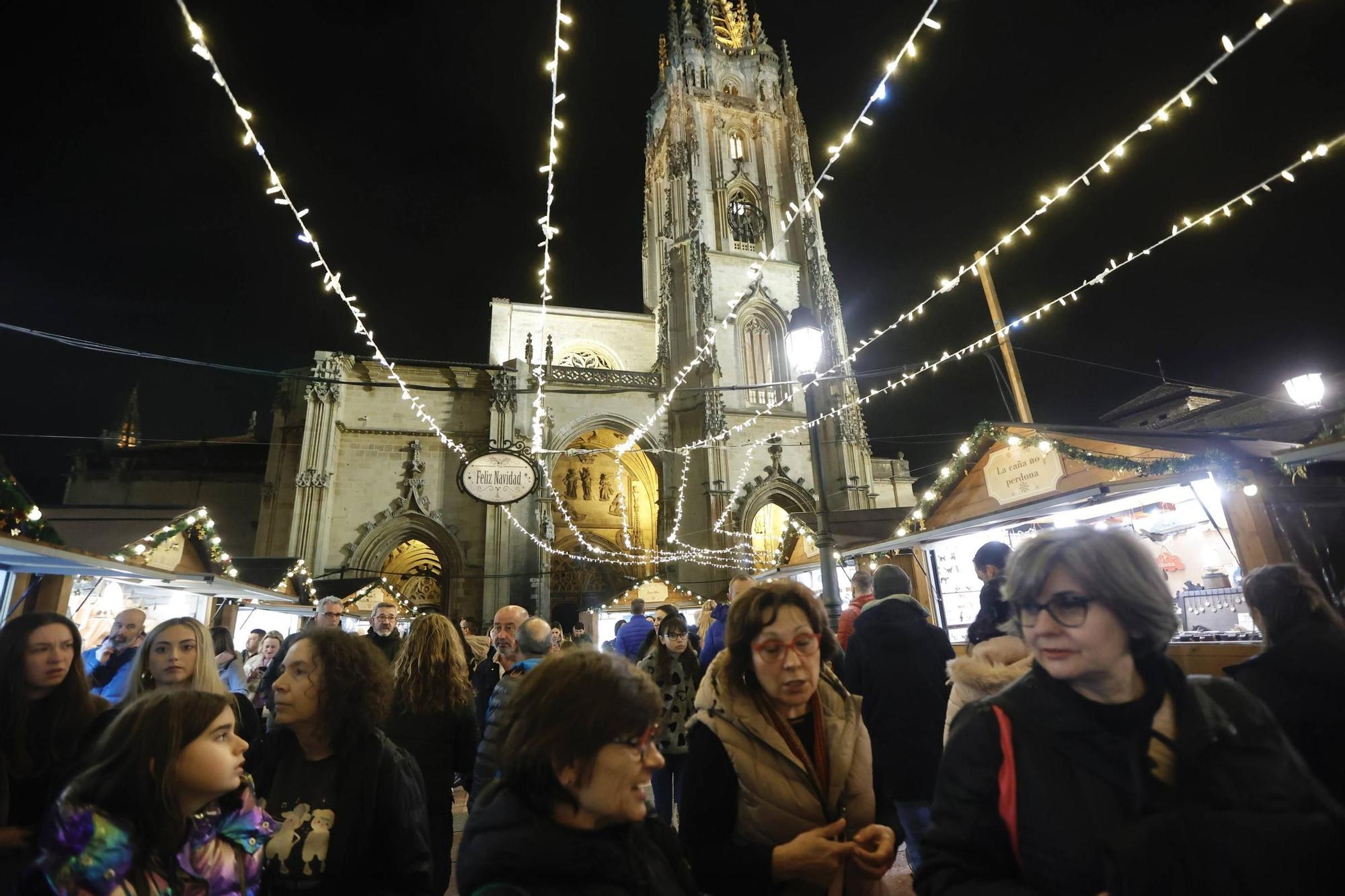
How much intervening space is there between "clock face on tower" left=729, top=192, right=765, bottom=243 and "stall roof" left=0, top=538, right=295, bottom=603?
21129mm

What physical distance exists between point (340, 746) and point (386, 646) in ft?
8.17

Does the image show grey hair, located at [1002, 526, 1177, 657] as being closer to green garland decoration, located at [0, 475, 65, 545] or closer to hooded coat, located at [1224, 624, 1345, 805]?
hooded coat, located at [1224, 624, 1345, 805]

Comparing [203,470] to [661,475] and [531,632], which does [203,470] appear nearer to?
[661,475]

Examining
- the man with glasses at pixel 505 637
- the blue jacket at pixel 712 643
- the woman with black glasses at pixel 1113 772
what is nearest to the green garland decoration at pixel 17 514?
the man with glasses at pixel 505 637

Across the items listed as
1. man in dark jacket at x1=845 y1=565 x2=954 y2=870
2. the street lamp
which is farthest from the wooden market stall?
the street lamp

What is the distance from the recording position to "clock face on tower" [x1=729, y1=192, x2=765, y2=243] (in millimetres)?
24547

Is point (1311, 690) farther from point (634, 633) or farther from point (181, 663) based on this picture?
point (634, 633)

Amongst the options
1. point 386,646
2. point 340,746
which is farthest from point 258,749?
point 386,646

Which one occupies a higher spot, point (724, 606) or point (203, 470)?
point (203, 470)

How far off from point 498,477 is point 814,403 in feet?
24.5

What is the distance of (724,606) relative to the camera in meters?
5.58

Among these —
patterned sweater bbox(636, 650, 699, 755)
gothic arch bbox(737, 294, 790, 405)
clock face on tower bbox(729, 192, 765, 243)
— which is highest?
clock face on tower bbox(729, 192, 765, 243)

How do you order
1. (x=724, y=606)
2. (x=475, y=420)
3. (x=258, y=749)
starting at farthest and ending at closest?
(x=475, y=420) → (x=724, y=606) → (x=258, y=749)

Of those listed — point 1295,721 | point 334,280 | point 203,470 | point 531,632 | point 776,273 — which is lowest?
point 1295,721
